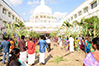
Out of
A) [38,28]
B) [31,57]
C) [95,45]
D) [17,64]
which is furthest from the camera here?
[38,28]

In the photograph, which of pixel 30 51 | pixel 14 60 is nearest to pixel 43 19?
pixel 30 51

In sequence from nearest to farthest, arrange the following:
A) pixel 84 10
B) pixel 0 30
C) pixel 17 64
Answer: pixel 17 64 < pixel 0 30 < pixel 84 10

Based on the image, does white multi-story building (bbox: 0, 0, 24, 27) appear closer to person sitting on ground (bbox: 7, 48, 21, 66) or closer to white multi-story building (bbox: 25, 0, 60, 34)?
person sitting on ground (bbox: 7, 48, 21, 66)

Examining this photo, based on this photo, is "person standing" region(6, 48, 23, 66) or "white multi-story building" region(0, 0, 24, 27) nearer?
"person standing" region(6, 48, 23, 66)

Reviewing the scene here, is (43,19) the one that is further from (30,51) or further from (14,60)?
(14,60)

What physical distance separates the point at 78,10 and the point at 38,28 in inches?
961

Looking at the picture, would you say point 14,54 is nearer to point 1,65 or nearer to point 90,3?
point 1,65

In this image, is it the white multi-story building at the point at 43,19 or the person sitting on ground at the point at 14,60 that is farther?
the white multi-story building at the point at 43,19

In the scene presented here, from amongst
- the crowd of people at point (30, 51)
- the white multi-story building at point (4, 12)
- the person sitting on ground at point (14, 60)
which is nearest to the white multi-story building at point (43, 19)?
the white multi-story building at point (4, 12)

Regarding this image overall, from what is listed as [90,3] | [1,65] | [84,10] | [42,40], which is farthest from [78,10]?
[1,65]

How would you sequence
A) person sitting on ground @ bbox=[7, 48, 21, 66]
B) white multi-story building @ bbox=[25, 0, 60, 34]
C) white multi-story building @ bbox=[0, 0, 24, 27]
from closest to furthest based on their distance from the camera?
person sitting on ground @ bbox=[7, 48, 21, 66] → white multi-story building @ bbox=[0, 0, 24, 27] → white multi-story building @ bbox=[25, 0, 60, 34]

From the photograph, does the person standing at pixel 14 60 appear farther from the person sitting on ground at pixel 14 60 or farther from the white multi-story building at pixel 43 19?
the white multi-story building at pixel 43 19

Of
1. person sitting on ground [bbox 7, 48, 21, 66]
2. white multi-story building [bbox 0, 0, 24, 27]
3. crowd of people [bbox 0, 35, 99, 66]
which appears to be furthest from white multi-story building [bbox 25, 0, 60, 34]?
person sitting on ground [bbox 7, 48, 21, 66]

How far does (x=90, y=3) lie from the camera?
60.6ft
